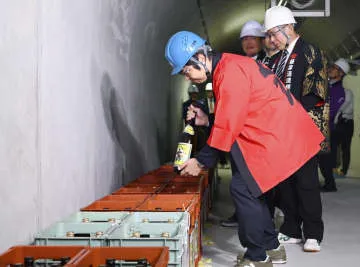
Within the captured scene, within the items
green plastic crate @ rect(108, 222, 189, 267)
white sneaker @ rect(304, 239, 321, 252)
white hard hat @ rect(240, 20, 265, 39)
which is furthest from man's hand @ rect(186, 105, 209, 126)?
white hard hat @ rect(240, 20, 265, 39)

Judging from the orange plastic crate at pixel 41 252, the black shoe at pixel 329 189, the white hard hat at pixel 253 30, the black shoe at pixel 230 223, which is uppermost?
the white hard hat at pixel 253 30

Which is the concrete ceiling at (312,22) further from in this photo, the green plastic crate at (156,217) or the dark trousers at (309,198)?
the green plastic crate at (156,217)

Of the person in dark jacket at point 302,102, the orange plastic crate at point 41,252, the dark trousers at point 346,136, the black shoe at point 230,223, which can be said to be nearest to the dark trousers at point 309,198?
the person in dark jacket at point 302,102

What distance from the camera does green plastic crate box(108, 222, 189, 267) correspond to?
285 cm

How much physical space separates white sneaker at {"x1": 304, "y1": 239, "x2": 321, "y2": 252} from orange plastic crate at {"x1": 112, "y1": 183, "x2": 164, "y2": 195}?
1.30m

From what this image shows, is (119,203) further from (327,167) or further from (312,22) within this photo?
(312,22)

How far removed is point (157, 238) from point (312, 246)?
2129 millimetres

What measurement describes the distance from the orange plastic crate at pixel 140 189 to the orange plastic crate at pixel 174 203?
0.34 metres

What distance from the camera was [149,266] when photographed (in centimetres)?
252

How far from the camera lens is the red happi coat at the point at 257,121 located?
3594mm

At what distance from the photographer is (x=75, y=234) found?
3.26 metres

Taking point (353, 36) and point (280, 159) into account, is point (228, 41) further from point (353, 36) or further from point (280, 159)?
point (280, 159)

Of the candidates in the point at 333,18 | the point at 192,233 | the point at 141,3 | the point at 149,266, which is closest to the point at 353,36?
the point at 333,18

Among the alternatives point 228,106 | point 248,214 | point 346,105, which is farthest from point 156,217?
point 346,105
